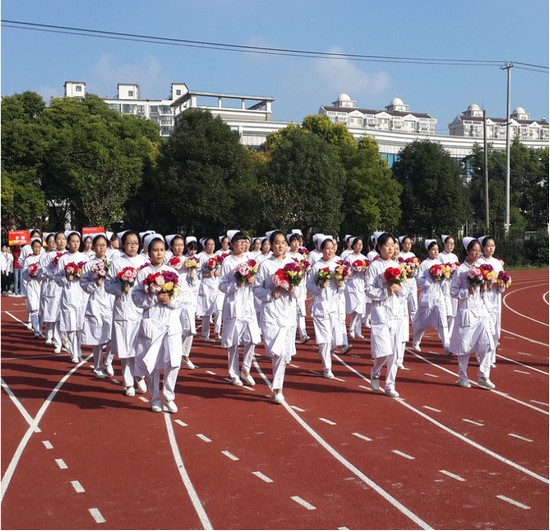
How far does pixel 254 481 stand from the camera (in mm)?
6457

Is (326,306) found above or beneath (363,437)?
above

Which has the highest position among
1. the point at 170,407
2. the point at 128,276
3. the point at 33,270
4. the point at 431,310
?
the point at 128,276

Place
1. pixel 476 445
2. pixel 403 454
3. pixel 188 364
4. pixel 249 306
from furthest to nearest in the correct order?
pixel 188 364 → pixel 249 306 → pixel 476 445 → pixel 403 454

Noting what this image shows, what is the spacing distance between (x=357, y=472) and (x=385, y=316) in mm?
3672


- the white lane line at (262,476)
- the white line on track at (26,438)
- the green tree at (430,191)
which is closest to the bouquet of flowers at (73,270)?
the white line on track at (26,438)

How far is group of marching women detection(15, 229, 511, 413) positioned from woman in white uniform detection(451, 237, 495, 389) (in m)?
0.01

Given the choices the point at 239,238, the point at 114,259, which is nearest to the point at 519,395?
the point at 239,238

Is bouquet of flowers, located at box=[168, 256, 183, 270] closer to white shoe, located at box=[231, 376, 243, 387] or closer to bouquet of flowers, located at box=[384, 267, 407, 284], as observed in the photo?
white shoe, located at box=[231, 376, 243, 387]

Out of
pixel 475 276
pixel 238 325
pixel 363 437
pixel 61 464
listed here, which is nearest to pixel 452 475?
pixel 363 437

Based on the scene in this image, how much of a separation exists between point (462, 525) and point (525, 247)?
145ft

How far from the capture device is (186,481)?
21.2ft

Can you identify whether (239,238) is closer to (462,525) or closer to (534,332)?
(462,525)

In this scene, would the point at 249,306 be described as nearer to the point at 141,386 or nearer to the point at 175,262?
the point at 141,386

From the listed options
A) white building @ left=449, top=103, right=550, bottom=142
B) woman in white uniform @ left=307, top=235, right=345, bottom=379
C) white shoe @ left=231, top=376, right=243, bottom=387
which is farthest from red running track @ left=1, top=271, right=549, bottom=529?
white building @ left=449, top=103, right=550, bottom=142
